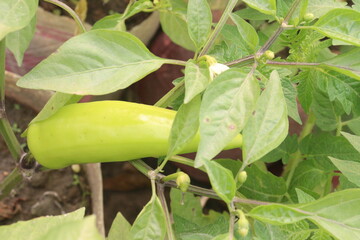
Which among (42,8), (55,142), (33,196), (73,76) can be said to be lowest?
(33,196)

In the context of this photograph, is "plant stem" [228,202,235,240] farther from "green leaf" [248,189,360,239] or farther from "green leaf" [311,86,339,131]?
"green leaf" [311,86,339,131]

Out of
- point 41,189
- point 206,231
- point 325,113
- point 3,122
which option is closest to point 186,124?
point 206,231

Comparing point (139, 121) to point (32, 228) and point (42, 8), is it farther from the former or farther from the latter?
point (42, 8)

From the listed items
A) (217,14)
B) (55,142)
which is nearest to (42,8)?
(217,14)

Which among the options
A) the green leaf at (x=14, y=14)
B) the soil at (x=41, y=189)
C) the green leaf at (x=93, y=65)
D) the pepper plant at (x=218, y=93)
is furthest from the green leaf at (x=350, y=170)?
the soil at (x=41, y=189)

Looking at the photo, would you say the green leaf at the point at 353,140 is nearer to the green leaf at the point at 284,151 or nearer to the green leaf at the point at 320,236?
the green leaf at the point at 320,236
